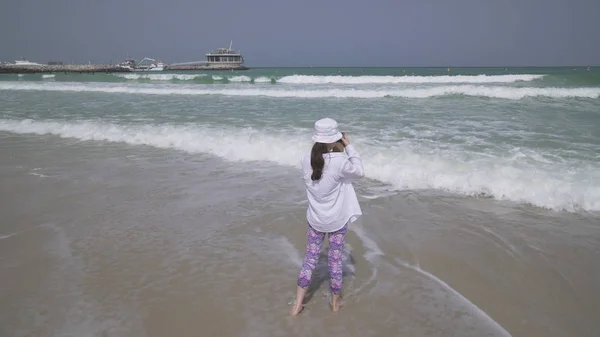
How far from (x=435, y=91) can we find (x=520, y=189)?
1699 centimetres

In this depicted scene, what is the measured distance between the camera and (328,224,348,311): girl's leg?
2.85 metres

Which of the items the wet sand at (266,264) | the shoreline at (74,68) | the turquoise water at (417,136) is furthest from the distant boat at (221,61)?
the wet sand at (266,264)

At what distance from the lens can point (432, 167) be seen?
21.1 feet

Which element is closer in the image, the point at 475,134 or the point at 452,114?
the point at 475,134

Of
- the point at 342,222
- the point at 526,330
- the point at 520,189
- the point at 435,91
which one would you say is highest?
the point at 435,91

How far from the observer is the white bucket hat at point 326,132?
2598mm

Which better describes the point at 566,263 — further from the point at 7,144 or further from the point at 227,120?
the point at 7,144

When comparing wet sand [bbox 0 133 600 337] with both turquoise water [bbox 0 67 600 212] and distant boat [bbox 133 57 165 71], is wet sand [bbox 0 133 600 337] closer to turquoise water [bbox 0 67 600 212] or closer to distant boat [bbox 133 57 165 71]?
turquoise water [bbox 0 67 600 212]

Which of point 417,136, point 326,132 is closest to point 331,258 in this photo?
point 326,132

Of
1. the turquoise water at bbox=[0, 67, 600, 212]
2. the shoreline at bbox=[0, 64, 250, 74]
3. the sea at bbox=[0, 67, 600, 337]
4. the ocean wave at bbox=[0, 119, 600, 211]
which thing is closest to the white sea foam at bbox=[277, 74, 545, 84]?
the turquoise water at bbox=[0, 67, 600, 212]

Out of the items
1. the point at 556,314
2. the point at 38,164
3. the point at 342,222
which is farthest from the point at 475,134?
the point at 38,164

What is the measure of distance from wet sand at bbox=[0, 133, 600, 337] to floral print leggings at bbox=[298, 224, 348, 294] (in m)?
0.25

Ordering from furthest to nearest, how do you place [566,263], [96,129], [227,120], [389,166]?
[227,120] < [96,129] < [389,166] < [566,263]

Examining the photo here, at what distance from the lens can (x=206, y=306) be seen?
292 centimetres
